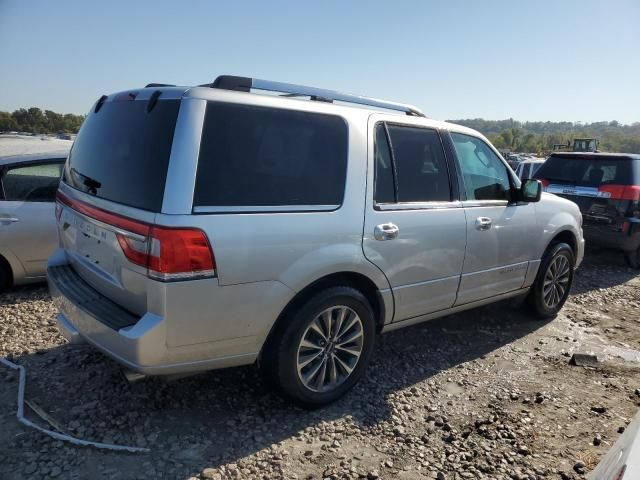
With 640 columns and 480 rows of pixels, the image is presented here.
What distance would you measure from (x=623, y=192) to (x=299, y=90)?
607 cm

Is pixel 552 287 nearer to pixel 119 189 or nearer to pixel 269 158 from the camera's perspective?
pixel 269 158

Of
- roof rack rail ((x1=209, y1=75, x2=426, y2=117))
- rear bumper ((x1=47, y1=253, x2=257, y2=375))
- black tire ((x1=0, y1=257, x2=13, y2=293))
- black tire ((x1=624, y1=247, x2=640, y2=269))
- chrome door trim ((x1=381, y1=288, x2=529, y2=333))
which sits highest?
roof rack rail ((x1=209, y1=75, x2=426, y2=117))

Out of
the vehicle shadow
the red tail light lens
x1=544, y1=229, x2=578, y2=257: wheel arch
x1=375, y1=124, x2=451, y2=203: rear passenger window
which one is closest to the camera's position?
the red tail light lens

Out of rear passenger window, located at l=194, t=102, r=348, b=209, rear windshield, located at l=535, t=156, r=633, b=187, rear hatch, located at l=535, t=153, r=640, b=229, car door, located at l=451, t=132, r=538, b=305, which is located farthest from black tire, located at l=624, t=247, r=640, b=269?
rear passenger window, located at l=194, t=102, r=348, b=209

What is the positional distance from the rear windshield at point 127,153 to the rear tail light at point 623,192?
22.6ft

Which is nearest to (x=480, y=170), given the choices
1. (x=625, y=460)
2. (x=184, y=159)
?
(x=184, y=159)

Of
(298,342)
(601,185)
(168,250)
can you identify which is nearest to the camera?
(168,250)

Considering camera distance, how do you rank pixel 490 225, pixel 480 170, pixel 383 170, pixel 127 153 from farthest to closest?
pixel 480 170, pixel 490 225, pixel 383 170, pixel 127 153

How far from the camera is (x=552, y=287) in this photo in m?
4.93

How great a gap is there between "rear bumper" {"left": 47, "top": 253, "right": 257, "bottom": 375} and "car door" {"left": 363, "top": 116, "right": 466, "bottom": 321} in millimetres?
1147

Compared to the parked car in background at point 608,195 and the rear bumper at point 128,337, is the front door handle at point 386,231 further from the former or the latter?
the parked car in background at point 608,195

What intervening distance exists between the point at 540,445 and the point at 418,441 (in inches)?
29.3

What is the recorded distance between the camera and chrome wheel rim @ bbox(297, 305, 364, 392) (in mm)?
2953

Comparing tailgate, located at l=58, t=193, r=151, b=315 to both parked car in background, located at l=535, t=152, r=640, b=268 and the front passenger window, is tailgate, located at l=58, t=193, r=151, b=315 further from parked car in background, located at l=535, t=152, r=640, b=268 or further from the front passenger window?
parked car in background, located at l=535, t=152, r=640, b=268
